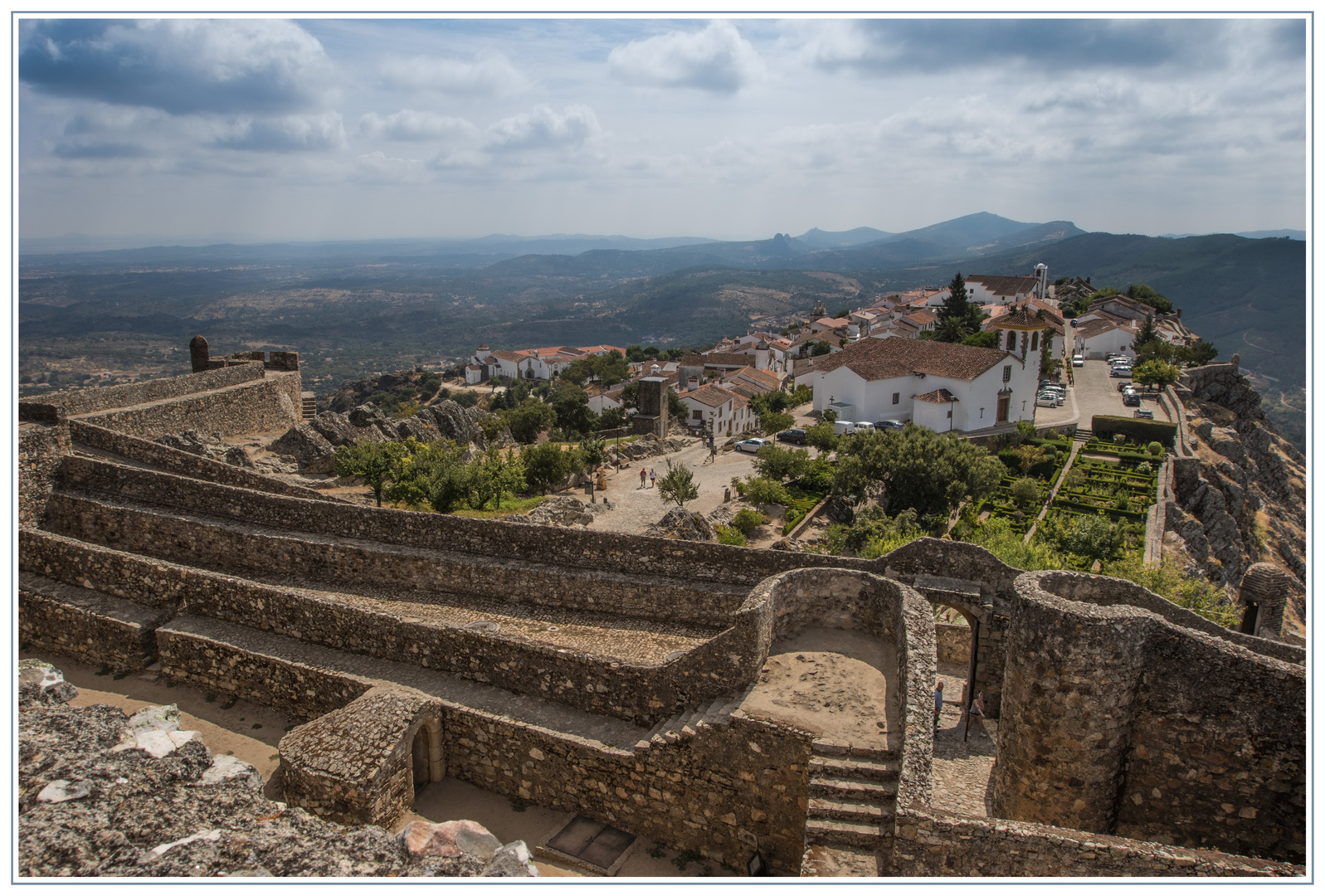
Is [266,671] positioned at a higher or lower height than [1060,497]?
higher

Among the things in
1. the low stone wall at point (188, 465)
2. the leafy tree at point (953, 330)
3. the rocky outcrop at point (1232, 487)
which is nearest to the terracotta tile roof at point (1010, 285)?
the leafy tree at point (953, 330)

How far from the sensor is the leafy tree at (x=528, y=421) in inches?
1940

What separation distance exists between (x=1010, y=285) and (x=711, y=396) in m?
50.2

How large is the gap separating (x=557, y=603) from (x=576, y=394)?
41395 millimetres

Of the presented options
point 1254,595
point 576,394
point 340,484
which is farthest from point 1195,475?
point 340,484

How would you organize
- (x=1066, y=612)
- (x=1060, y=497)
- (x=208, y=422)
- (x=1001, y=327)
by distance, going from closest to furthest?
(x=1066, y=612) → (x=208, y=422) → (x=1060, y=497) → (x=1001, y=327)

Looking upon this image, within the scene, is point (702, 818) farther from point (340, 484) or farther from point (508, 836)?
point (340, 484)

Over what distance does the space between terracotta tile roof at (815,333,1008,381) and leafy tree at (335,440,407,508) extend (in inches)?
1379

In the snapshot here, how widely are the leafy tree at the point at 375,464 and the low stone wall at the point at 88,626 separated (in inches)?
308

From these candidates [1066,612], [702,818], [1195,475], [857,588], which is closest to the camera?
[1066,612]

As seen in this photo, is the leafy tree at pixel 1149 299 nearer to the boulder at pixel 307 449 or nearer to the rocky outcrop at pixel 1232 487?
the rocky outcrop at pixel 1232 487

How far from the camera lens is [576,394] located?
182 ft

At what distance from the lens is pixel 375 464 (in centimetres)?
2209

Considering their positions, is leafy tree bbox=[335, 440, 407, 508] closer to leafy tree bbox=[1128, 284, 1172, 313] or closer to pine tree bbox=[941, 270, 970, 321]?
pine tree bbox=[941, 270, 970, 321]
